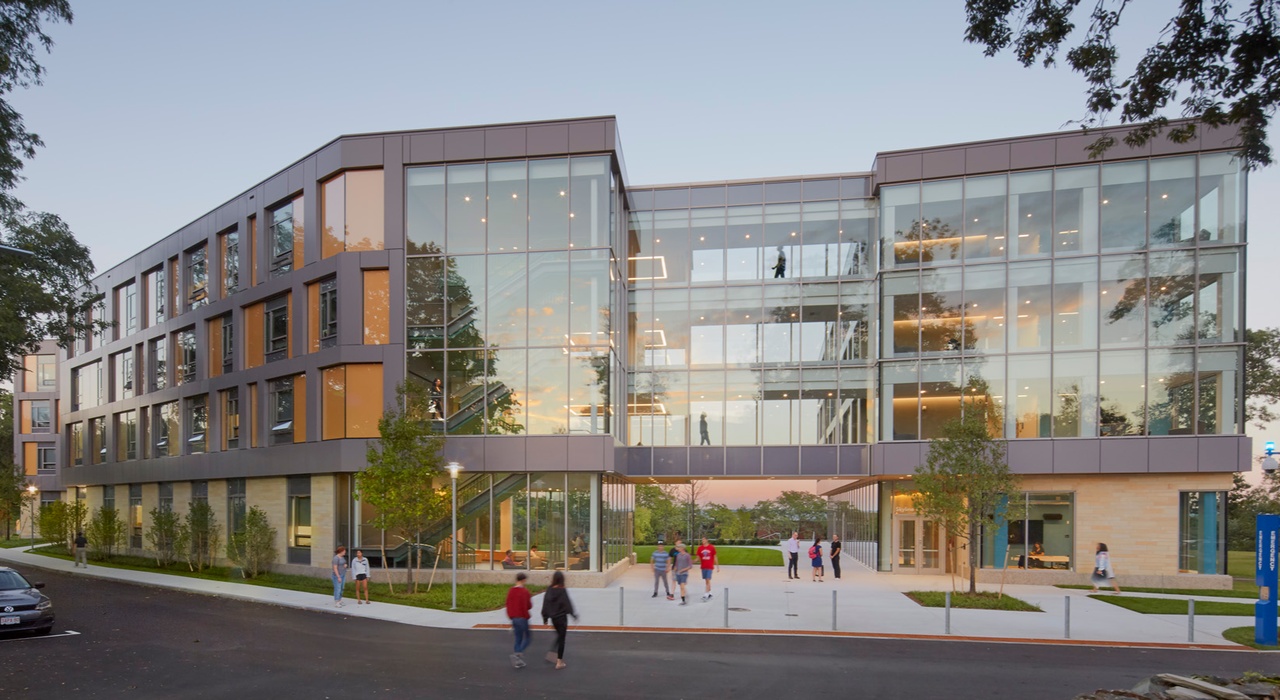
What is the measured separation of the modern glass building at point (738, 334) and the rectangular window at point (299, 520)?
0.17 metres

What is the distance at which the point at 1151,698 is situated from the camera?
30.4ft

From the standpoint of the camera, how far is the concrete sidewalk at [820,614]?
1747 centimetres

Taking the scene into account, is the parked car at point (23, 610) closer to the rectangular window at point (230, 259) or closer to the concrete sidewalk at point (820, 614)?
the concrete sidewalk at point (820, 614)

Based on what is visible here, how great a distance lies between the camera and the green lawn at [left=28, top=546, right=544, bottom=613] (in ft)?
70.4

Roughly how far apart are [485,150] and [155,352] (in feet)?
78.9

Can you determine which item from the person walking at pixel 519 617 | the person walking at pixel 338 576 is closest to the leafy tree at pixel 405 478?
the person walking at pixel 338 576

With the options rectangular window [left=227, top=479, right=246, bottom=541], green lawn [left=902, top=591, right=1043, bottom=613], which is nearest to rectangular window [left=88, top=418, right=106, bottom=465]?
rectangular window [left=227, top=479, right=246, bottom=541]

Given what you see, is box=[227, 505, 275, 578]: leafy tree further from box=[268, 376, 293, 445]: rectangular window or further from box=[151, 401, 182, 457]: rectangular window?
box=[151, 401, 182, 457]: rectangular window

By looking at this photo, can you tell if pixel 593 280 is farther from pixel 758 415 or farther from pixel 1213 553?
pixel 1213 553

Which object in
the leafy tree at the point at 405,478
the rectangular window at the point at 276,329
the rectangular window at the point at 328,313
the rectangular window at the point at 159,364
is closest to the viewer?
the leafy tree at the point at 405,478

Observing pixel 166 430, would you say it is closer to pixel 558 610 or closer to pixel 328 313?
pixel 328 313

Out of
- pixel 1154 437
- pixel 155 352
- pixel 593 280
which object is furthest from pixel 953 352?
pixel 155 352

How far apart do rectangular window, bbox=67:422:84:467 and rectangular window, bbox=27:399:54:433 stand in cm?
2551

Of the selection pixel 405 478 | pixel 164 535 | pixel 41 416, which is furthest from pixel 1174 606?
pixel 41 416
